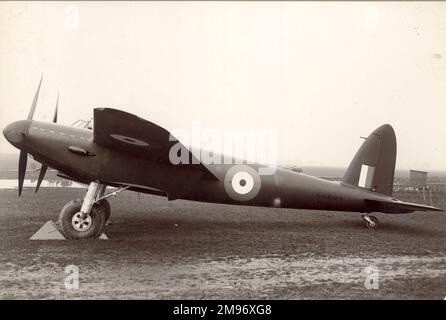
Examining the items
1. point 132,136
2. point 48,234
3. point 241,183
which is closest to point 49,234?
point 48,234

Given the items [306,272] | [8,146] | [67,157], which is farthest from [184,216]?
[306,272]

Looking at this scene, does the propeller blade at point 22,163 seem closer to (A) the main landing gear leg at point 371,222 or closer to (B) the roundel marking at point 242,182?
(B) the roundel marking at point 242,182

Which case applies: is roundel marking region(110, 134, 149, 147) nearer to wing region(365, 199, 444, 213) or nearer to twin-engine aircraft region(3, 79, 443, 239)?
twin-engine aircraft region(3, 79, 443, 239)

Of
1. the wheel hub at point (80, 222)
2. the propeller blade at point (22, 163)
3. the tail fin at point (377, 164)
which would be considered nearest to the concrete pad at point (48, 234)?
the wheel hub at point (80, 222)

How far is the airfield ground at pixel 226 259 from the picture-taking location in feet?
14.6

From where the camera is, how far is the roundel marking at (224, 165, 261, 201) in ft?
25.6

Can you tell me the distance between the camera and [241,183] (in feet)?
25.8

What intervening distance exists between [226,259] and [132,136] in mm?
2551

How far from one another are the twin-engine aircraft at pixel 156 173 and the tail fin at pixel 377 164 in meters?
0.02

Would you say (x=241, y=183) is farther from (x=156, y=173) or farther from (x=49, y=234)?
(x=49, y=234)

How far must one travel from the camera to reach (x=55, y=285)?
4434mm
